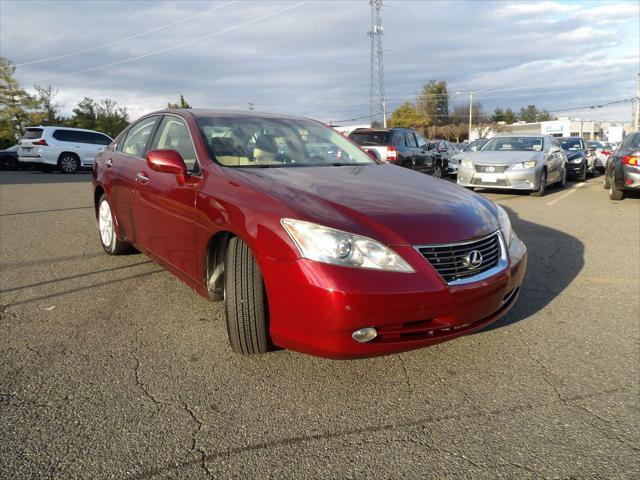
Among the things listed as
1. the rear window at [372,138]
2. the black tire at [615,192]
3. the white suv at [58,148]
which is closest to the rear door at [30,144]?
the white suv at [58,148]

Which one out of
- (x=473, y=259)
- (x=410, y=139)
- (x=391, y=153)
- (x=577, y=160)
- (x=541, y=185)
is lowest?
(x=541, y=185)

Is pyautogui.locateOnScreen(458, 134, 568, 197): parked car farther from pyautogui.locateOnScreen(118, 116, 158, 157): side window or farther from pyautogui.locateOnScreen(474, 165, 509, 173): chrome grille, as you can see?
pyautogui.locateOnScreen(118, 116, 158, 157): side window

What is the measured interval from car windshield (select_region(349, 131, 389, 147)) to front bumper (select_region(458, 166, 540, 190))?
7.78 ft

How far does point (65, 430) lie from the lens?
7.59ft

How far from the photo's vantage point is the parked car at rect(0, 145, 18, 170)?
24.1 metres

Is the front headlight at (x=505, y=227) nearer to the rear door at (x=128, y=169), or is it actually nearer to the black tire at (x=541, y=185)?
the rear door at (x=128, y=169)

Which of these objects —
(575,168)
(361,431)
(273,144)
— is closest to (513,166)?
(575,168)

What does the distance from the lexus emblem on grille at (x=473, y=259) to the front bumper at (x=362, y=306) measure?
104mm

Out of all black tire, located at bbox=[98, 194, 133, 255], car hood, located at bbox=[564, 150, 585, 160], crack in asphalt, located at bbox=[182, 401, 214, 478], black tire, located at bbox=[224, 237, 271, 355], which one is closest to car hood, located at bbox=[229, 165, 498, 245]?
black tire, located at bbox=[224, 237, 271, 355]

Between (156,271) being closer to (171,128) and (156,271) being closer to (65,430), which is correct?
(171,128)

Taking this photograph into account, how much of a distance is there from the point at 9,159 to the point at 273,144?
83.1 feet

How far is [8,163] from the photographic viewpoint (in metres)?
24.4

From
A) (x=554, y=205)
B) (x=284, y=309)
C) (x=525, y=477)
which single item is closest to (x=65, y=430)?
(x=284, y=309)

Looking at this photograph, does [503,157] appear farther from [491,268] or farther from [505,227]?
[491,268]
